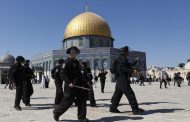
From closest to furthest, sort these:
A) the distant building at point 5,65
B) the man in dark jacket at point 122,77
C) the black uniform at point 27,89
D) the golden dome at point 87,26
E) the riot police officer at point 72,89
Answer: the riot police officer at point 72,89 → the man in dark jacket at point 122,77 → the black uniform at point 27,89 → the golden dome at point 87,26 → the distant building at point 5,65

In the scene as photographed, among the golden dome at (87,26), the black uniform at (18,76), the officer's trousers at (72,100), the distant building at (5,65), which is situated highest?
the golden dome at (87,26)

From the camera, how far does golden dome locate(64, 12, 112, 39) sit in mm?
59500

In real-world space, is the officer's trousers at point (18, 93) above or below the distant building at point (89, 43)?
below

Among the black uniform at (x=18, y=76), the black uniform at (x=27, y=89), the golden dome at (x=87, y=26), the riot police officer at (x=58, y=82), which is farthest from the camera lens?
the golden dome at (x=87, y=26)

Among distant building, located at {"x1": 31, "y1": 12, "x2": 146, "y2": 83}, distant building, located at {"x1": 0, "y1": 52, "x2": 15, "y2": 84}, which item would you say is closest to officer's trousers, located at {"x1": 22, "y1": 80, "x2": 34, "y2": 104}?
distant building, located at {"x1": 31, "y1": 12, "x2": 146, "y2": 83}

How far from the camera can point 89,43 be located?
59.2 metres

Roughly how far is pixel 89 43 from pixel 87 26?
9.65 ft

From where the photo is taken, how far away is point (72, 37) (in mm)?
59906

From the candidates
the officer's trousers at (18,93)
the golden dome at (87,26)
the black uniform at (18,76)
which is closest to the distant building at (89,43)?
the golden dome at (87,26)

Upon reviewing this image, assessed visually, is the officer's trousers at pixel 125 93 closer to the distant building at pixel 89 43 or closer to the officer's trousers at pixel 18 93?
the officer's trousers at pixel 18 93

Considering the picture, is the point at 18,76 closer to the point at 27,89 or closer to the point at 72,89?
the point at 27,89

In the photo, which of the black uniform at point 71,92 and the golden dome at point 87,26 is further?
the golden dome at point 87,26

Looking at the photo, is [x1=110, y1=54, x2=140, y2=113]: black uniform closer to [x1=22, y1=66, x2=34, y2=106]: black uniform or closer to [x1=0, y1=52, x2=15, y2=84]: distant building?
[x1=22, y1=66, x2=34, y2=106]: black uniform

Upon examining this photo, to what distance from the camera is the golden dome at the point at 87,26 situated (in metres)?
59.5
